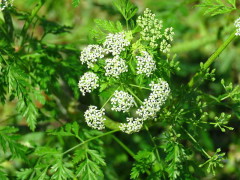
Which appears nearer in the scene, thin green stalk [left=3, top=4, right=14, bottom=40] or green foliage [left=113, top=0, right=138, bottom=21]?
green foliage [left=113, top=0, right=138, bottom=21]

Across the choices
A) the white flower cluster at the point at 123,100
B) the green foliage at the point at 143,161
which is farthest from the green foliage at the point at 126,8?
the green foliage at the point at 143,161

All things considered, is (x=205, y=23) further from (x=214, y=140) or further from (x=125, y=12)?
(x=125, y=12)

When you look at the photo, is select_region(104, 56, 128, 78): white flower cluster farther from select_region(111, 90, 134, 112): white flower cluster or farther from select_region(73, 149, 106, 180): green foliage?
select_region(73, 149, 106, 180): green foliage

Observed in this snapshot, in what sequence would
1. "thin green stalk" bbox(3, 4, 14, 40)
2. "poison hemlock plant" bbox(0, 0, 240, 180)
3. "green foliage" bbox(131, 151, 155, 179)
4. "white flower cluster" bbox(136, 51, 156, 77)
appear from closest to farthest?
"white flower cluster" bbox(136, 51, 156, 77) < "poison hemlock plant" bbox(0, 0, 240, 180) < "green foliage" bbox(131, 151, 155, 179) < "thin green stalk" bbox(3, 4, 14, 40)

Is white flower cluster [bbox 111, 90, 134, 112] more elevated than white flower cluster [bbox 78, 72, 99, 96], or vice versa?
white flower cluster [bbox 78, 72, 99, 96]

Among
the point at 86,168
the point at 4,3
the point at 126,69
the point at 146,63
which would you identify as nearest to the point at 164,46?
the point at 146,63

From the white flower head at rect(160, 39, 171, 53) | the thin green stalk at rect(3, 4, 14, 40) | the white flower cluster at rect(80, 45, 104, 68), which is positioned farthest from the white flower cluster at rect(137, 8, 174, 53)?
the thin green stalk at rect(3, 4, 14, 40)

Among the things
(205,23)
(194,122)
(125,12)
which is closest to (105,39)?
(125,12)
